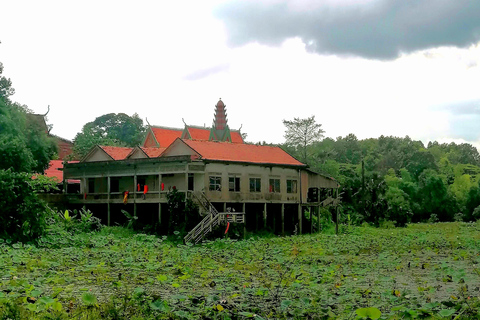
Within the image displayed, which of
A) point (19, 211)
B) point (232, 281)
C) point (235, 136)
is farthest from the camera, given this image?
point (235, 136)

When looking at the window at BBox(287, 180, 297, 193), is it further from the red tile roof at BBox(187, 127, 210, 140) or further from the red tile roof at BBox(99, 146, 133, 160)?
the red tile roof at BBox(187, 127, 210, 140)

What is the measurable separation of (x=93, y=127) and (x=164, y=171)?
47.7 m

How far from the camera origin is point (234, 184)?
3388cm

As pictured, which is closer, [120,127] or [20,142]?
[20,142]

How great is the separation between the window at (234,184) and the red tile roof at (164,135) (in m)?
14.1

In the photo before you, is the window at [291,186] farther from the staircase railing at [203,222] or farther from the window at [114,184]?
the window at [114,184]

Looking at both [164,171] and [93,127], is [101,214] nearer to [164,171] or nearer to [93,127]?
[164,171]

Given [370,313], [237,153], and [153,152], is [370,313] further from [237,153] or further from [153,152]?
[153,152]

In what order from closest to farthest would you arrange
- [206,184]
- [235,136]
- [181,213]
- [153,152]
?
[181,213] < [206,184] < [153,152] < [235,136]

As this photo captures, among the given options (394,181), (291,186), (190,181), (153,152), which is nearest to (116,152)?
(153,152)

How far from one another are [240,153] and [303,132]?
22.8 meters

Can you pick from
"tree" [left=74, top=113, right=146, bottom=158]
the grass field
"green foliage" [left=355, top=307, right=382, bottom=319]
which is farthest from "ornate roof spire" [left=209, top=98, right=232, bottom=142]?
"green foliage" [left=355, top=307, right=382, bottom=319]

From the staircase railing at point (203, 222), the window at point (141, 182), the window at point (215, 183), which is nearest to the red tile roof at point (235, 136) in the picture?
the window at point (141, 182)

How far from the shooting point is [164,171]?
1277 inches
